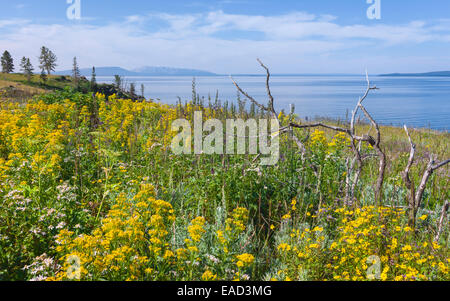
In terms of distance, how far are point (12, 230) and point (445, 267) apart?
386 cm

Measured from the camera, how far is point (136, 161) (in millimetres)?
5570

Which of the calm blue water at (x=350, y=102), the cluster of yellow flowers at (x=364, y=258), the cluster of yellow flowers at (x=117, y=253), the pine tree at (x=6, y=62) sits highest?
the pine tree at (x=6, y=62)

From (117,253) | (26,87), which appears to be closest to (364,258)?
(117,253)

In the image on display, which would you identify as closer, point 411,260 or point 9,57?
point 411,260

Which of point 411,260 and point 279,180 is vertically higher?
point 279,180

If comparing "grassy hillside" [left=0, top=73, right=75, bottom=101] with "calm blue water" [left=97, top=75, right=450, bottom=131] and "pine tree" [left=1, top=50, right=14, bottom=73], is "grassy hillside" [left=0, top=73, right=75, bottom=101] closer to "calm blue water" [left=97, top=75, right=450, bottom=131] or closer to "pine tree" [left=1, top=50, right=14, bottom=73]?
"calm blue water" [left=97, top=75, right=450, bottom=131]

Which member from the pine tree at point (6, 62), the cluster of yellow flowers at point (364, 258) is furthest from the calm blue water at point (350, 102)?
the pine tree at point (6, 62)

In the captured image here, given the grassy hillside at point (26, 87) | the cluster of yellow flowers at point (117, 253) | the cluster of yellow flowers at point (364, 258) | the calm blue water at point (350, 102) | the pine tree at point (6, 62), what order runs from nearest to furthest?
the cluster of yellow flowers at point (117, 253)
the cluster of yellow flowers at point (364, 258)
the grassy hillside at point (26, 87)
the calm blue water at point (350, 102)
the pine tree at point (6, 62)

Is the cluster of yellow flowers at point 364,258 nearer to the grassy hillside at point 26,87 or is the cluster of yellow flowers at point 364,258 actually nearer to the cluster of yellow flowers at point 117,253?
the cluster of yellow flowers at point 117,253

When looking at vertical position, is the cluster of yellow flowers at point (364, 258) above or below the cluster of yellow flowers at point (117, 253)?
below

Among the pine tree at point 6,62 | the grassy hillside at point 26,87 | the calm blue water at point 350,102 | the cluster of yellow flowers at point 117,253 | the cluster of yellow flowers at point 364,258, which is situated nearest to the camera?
the cluster of yellow flowers at point 117,253

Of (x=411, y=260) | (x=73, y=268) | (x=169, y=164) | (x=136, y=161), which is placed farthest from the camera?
(x=136, y=161)
